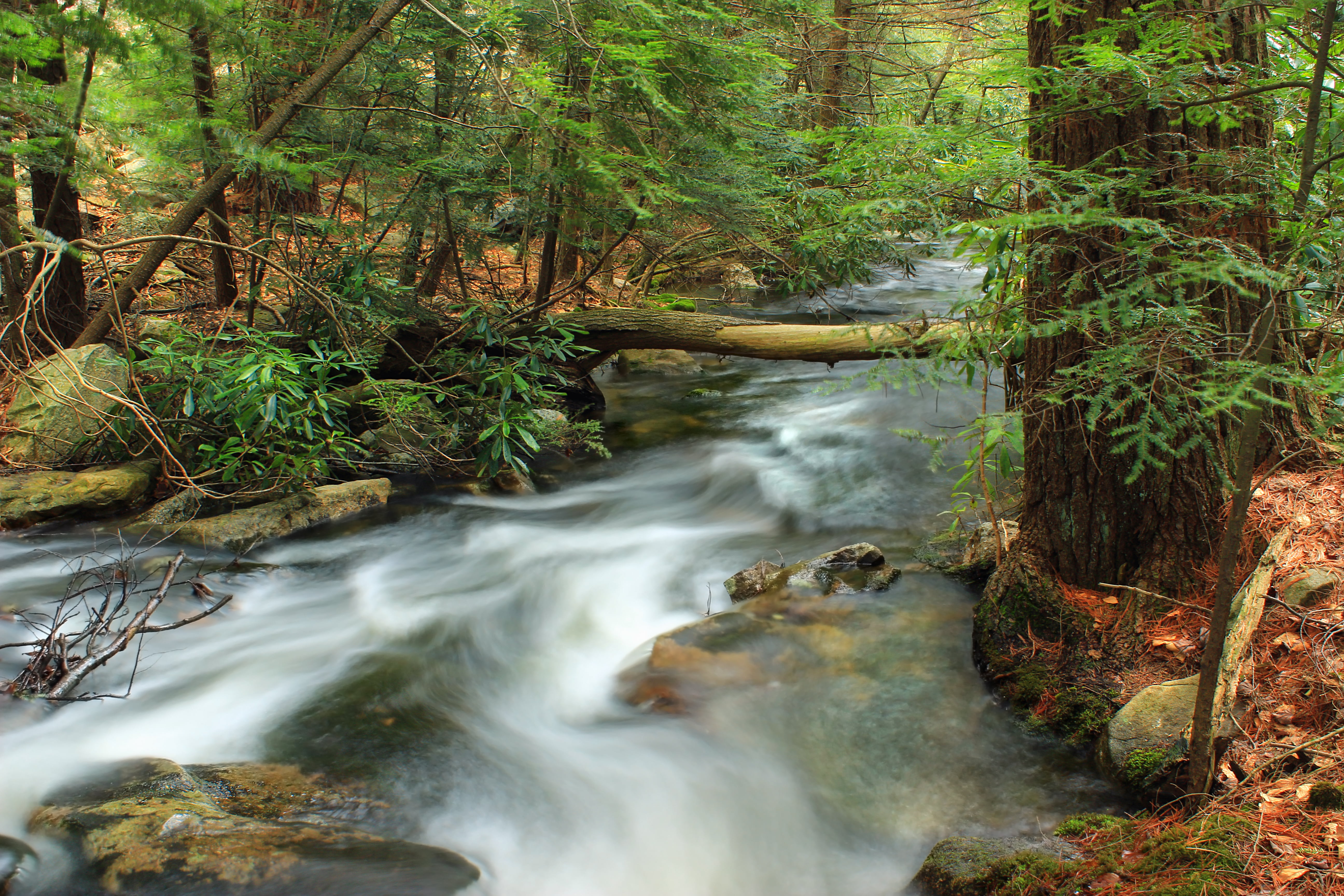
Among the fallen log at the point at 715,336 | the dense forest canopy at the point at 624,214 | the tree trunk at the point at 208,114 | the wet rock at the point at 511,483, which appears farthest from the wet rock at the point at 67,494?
the fallen log at the point at 715,336

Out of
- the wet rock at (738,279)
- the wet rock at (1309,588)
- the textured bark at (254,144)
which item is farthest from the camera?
the wet rock at (738,279)

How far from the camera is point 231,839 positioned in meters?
2.90

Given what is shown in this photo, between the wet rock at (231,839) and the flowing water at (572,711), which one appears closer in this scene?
the wet rock at (231,839)

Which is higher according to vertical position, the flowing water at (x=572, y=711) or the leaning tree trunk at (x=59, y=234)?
the leaning tree trunk at (x=59, y=234)

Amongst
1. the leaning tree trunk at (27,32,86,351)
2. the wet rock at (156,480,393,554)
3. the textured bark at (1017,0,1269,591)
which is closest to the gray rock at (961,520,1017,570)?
the textured bark at (1017,0,1269,591)

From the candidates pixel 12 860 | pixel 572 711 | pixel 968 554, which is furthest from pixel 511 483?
pixel 12 860

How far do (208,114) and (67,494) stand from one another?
3.41 metres

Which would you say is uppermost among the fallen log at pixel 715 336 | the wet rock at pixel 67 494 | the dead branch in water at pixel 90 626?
the fallen log at pixel 715 336

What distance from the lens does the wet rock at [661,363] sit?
10828 millimetres

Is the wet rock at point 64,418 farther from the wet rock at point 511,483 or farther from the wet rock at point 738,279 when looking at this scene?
the wet rock at point 738,279

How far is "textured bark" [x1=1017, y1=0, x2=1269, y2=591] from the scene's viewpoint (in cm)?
285

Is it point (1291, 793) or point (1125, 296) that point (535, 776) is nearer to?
point (1291, 793)

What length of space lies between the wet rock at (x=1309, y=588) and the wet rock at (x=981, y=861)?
1306mm

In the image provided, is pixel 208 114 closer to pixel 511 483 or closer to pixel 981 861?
pixel 511 483
